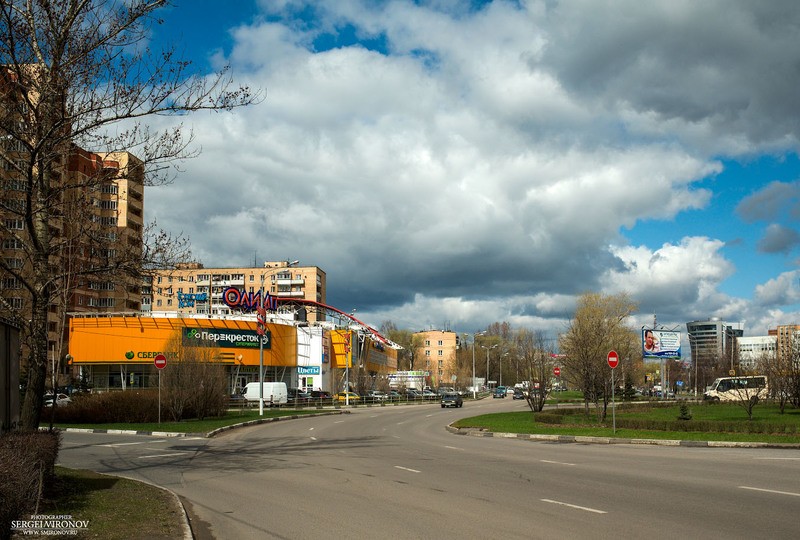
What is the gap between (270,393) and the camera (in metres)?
62.0

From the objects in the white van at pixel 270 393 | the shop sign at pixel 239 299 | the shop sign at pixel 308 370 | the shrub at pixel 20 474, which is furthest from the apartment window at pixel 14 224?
the shop sign at pixel 308 370

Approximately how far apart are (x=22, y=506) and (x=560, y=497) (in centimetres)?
872

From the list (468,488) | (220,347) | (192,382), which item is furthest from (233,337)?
(468,488)

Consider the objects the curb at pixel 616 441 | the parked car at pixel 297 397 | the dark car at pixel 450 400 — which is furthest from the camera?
the dark car at pixel 450 400

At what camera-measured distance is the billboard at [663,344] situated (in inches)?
2943

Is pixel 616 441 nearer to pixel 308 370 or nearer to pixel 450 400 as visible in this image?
pixel 450 400

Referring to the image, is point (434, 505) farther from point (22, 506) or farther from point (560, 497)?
point (22, 506)

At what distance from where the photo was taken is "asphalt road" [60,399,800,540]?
9.63 meters

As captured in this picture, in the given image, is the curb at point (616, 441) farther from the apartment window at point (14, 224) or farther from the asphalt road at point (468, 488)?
the apartment window at point (14, 224)

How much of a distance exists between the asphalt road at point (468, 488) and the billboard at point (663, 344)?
177 ft

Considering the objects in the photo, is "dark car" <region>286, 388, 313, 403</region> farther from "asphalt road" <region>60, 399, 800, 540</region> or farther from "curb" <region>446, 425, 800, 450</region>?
"asphalt road" <region>60, 399, 800, 540</region>

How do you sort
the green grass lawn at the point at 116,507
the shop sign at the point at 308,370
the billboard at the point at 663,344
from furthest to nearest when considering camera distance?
the shop sign at the point at 308,370
the billboard at the point at 663,344
the green grass lawn at the point at 116,507

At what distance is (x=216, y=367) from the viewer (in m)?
41.4

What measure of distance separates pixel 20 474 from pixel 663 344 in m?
78.6
